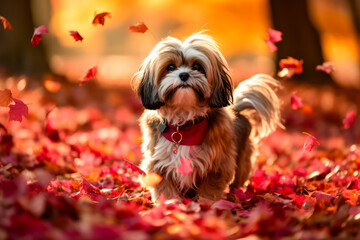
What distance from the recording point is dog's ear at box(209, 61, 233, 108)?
357 centimetres

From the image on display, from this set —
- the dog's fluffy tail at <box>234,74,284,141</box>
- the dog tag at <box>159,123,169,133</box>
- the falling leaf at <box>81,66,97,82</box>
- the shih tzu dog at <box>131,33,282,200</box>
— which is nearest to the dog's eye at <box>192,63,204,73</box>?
the shih tzu dog at <box>131,33,282,200</box>

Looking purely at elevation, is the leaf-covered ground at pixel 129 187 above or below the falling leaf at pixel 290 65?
below

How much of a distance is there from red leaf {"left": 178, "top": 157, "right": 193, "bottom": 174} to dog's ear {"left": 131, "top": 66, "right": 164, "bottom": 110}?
19.8 inches

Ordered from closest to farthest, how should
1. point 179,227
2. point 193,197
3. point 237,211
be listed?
point 179,227 < point 237,211 < point 193,197

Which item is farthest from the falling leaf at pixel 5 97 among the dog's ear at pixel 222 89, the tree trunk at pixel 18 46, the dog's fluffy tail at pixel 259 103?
the tree trunk at pixel 18 46

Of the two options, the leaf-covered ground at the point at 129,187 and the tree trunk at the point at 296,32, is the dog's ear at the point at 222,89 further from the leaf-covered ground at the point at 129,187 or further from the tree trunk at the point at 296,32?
the tree trunk at the point at 296,32

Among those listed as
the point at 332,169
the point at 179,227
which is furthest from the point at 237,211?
the point at 332,169

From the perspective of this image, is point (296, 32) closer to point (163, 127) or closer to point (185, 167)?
point (163, 127)

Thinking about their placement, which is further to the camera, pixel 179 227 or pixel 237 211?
pixel 237 211

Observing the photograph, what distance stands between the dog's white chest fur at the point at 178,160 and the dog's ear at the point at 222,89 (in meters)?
0.39

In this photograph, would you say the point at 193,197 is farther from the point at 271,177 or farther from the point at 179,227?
the point at 179,227

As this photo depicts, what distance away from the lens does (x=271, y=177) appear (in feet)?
13.7

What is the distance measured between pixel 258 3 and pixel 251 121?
52.6ft

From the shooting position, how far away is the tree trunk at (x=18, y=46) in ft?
32.1
